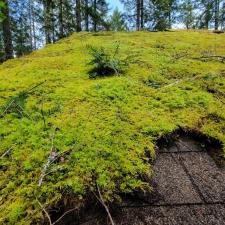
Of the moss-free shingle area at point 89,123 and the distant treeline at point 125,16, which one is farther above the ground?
the distant treeline at point 125,16

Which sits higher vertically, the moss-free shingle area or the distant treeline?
the distant treeline

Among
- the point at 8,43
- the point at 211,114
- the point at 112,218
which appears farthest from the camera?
the point at 8,43

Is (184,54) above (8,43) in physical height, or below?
below

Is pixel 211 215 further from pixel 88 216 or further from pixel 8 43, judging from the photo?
pixel 8 43

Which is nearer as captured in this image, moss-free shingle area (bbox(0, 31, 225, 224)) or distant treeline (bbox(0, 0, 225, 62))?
moss-free shingle area (bbox(0, 31, 225, 224))

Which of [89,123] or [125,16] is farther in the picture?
[125,16]

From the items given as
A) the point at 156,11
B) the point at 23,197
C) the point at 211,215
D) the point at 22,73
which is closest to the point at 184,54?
the point at 22,73

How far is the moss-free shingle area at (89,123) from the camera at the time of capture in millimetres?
1470

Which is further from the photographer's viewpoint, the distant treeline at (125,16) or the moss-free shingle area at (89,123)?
the distant treeline at (125,16)

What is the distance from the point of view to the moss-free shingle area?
1.47 meters

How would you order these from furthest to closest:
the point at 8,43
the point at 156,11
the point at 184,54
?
the point at 156,11 < the point at 8,43 < the point at 184,54

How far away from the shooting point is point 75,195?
1409mm

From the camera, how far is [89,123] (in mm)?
2074

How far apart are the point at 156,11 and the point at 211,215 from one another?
18498 mm
